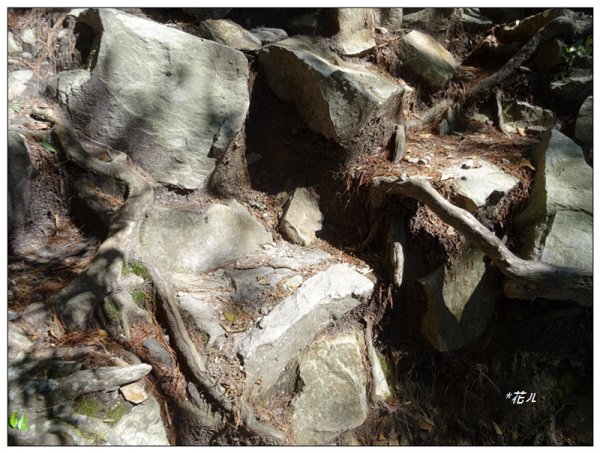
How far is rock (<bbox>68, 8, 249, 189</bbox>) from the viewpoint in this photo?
3.82 m

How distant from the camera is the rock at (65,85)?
12.2 ft

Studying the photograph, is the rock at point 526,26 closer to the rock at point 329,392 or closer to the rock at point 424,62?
the rock at point 424,62

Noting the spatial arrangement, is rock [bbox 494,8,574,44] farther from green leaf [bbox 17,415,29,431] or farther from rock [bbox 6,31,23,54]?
green leaf [bbox 17,415,29,431]

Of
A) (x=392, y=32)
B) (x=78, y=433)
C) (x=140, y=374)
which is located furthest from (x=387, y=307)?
(x=392, y=32)

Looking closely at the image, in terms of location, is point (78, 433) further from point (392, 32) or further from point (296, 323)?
point (392, 32)

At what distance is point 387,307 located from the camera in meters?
4.19

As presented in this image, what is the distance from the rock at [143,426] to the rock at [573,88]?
568cm

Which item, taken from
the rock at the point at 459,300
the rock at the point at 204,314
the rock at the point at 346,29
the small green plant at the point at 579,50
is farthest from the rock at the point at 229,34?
the small green plant at the point at 579,50

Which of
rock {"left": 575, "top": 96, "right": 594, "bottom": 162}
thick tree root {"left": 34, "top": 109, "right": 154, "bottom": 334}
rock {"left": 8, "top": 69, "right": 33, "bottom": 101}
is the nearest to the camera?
thick tree root {"left": 34, "top": 109, "right": 154, "bottom": 334}

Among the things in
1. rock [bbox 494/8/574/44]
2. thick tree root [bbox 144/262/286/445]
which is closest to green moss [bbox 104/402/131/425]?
thick tree root [bbox 144/262/286/445]

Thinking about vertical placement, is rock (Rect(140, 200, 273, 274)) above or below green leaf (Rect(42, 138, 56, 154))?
below

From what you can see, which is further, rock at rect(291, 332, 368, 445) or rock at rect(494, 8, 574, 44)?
rock at rect(494, 8, 574, 44)

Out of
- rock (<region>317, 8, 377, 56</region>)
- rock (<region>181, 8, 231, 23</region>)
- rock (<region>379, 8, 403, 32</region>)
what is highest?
rock (<region>379, 8, 403, 32</region>)

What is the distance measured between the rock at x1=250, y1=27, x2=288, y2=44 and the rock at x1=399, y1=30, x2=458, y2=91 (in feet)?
4.99
